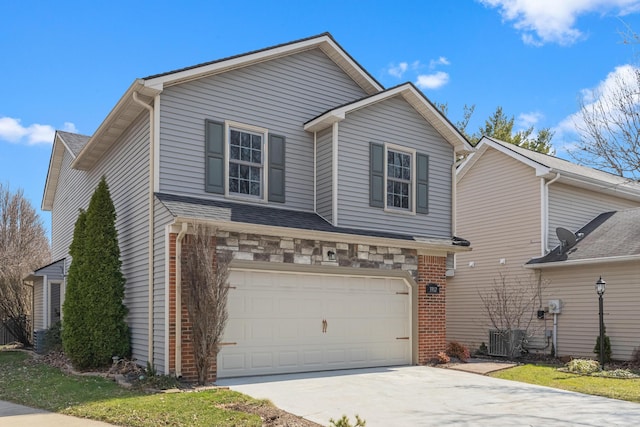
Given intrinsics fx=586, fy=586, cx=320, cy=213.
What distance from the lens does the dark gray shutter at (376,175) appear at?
43.4 ft

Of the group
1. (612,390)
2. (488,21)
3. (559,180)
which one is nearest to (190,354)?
(612,390)

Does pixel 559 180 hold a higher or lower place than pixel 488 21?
lower

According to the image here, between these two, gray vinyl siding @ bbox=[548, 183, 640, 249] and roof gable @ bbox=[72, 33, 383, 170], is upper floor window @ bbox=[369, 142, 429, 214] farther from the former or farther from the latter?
gray vinyl siding @ bbox=[548, 183, 640, 249]

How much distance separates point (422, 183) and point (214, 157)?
5.24m

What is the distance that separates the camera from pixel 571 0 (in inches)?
505

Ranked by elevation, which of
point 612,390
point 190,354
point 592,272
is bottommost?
point 612,390

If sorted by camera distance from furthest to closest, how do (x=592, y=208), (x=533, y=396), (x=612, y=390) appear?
(x=592, y=208), (x=612, y=390), (x=533, y=396)

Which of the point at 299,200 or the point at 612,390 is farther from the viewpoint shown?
the point at 299,200

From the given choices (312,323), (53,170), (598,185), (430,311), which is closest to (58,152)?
(53,170)

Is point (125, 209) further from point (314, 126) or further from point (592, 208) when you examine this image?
point (592, 208)

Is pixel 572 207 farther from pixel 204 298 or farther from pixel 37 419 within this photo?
pixel 37 419

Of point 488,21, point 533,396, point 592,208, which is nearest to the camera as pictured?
point 533,396

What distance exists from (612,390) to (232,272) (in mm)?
7107

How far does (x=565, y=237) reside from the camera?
639 inches
